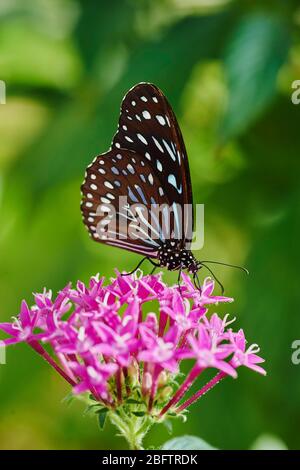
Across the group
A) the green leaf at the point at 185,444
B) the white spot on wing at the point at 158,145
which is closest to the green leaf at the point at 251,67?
the white spot on wing at the point at 158,145

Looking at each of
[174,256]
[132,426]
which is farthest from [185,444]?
[174,256]

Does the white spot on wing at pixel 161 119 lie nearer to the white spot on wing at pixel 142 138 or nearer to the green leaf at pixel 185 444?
the white spot on wing at pixel 142 138

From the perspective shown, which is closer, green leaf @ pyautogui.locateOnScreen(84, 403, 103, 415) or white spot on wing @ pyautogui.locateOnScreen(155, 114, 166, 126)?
green leaf @ pyautogui.locateOnScreen(84, 403, 103, 415)

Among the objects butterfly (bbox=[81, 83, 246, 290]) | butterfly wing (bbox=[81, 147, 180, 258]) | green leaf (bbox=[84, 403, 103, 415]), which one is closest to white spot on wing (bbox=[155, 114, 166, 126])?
butterfly (bbox=[81, 83, 246, 290])

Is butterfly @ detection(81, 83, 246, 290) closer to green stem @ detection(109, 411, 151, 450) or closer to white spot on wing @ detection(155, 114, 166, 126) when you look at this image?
white spot on wing @ detection(155, 114, 166, 126)

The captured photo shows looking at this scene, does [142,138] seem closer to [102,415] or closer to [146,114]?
[146,114]

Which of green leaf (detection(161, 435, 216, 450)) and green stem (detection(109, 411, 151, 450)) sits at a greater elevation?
green stem (detection(109, 411, 151, 450))

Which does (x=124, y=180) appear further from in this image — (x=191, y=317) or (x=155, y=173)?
(x=191, y=317)
